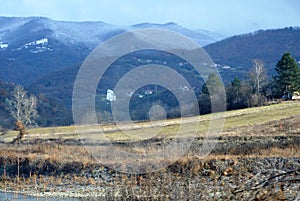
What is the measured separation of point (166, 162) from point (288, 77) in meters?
40.2

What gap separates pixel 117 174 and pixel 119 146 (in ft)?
39.3

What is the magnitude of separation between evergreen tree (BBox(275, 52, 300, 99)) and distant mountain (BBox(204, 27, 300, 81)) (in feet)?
262

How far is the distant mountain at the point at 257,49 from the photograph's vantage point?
160m

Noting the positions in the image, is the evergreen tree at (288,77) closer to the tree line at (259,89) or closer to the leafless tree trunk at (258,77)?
the tree line at (259,89)

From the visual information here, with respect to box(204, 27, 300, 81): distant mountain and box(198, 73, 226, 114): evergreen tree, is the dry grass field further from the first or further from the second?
box(204, 27, 300, 81): distant mountain

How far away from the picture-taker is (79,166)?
33562mm

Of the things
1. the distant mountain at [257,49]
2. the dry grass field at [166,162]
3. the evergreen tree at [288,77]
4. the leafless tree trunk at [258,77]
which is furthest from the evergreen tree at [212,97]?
the distant mountain at [257,49]

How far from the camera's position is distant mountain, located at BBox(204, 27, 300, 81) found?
6294 inches

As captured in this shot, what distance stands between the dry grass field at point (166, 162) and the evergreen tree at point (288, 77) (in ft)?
22.9

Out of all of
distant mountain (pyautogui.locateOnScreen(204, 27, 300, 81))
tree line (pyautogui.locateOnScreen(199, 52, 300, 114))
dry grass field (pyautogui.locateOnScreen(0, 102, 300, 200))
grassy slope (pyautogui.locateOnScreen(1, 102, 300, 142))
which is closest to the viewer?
dry grass field (pyautogui.locateOnScreen(0, 102, 300, 200))

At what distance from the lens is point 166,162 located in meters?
29.1

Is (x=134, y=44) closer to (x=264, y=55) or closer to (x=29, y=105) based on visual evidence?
(x=29, y=105)

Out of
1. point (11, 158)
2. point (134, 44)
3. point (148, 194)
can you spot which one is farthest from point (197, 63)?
point (148, 194)

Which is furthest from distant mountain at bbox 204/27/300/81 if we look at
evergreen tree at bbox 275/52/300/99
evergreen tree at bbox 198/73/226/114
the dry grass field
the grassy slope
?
the dry grass field
